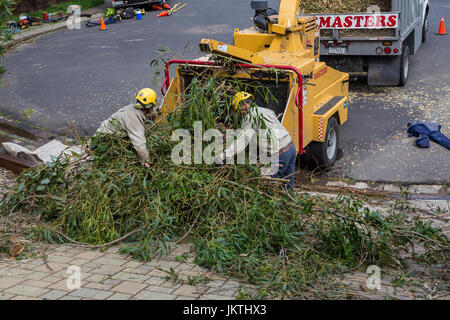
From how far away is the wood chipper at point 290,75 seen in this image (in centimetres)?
708

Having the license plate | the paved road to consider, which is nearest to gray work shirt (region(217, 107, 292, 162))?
the paved road

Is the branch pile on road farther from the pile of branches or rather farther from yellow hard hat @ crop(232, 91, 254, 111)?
the pile of branches

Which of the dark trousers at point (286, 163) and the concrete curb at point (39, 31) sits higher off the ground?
the concrete curb at point (39, 31)

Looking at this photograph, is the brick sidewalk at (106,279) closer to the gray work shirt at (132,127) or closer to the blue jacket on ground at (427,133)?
the gray work shirt at (132,127)

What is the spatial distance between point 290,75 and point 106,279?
148 inches

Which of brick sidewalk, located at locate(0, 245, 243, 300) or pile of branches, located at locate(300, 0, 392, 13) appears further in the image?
pile of branches, located at locate(300, 0, 392, 13)

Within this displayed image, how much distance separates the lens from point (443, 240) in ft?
16.4

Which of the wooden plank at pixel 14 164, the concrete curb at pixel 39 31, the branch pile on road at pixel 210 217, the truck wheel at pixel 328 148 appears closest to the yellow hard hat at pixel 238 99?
the branch pile on road at pixel 210 217

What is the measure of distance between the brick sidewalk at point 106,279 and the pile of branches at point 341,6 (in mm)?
7874

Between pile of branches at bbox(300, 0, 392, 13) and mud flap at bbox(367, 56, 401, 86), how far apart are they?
1.02 meters

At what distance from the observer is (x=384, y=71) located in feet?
37.5

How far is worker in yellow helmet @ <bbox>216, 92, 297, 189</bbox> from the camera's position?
19.1ft

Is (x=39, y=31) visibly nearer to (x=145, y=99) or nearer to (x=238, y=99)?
(x=145, y=99)

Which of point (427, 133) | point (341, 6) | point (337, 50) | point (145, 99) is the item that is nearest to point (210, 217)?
point (145, 99)
